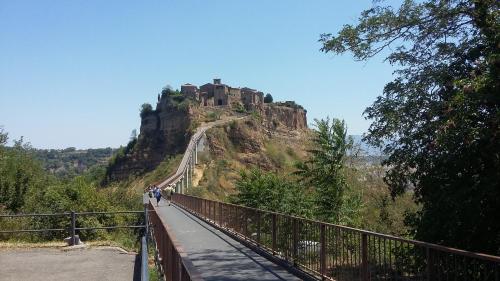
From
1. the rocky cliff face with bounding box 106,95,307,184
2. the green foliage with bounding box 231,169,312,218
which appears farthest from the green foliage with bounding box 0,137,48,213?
the rocky cliff face with bounding box 106,95,307,184

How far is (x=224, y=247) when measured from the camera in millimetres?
14969

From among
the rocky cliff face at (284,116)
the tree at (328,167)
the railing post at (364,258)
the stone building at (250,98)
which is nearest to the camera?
the railing post at (364,258)

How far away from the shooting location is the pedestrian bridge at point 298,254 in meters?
6.17

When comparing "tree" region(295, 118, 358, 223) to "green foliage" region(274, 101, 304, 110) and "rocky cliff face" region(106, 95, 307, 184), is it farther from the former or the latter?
"green foliage" region(274, 101, 304, 110)

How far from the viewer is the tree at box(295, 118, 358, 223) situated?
103ft

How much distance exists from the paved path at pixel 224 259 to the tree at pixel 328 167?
528 inches

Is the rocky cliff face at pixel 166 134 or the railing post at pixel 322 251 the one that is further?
the rocky cliff face at pixel 166 134

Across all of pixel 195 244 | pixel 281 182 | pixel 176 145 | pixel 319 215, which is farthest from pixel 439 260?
pixel 176 145

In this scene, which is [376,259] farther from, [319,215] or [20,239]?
[319,215]

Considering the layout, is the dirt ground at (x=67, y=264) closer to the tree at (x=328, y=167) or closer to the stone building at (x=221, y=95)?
the tree at (x=328, y=167)

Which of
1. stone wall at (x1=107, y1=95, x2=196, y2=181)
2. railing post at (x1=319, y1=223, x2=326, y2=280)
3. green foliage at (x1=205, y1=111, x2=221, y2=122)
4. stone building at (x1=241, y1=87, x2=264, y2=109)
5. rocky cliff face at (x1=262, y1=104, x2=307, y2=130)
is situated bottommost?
railing post at (x1=319, y1=223, x2=326, y2=280)

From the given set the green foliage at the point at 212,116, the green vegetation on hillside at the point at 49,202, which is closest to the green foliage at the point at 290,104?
the green foliage at the point at 212,116

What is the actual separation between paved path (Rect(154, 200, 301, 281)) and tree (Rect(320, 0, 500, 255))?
153 inches

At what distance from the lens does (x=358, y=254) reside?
8.52 m
